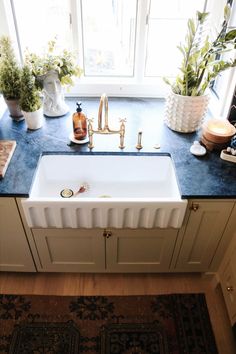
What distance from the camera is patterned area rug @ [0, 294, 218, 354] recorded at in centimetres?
159

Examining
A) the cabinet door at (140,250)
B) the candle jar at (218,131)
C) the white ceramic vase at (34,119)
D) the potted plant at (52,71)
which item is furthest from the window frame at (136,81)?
the cabinet door at (140,250)

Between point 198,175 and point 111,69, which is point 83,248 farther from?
point 111,69

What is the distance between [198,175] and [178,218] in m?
0.24

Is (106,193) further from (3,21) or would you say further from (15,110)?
(3,21)

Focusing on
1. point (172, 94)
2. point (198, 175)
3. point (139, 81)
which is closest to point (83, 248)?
point (198, 175)

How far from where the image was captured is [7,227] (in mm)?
1514

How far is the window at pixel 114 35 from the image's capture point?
5.93 ft

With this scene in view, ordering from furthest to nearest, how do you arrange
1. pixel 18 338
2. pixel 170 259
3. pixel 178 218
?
pixel 170 259 < pixel 18 338 < pixel 178 218

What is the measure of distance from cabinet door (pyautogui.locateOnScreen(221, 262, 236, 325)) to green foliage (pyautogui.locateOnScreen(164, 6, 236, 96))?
979 mm

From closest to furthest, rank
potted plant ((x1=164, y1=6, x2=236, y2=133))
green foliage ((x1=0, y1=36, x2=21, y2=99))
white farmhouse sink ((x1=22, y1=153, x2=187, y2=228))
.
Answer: white farmhouse sink ((x1=22, y1=153, x2=187, y2=228))
potted plant ((x1=164, y1=6, x2=236, y2=133))
green foliage ((x1=0, y1=36, x2=21, y2=99))

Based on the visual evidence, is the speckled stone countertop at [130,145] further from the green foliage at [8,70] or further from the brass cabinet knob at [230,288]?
the brass cabinet knob at [230,288]

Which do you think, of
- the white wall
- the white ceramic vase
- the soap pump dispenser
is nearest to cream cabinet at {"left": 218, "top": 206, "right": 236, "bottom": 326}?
the soap pump dispenser

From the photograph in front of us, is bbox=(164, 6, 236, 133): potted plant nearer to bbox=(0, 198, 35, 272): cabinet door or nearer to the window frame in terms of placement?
the window frame

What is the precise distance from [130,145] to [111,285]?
88cm
